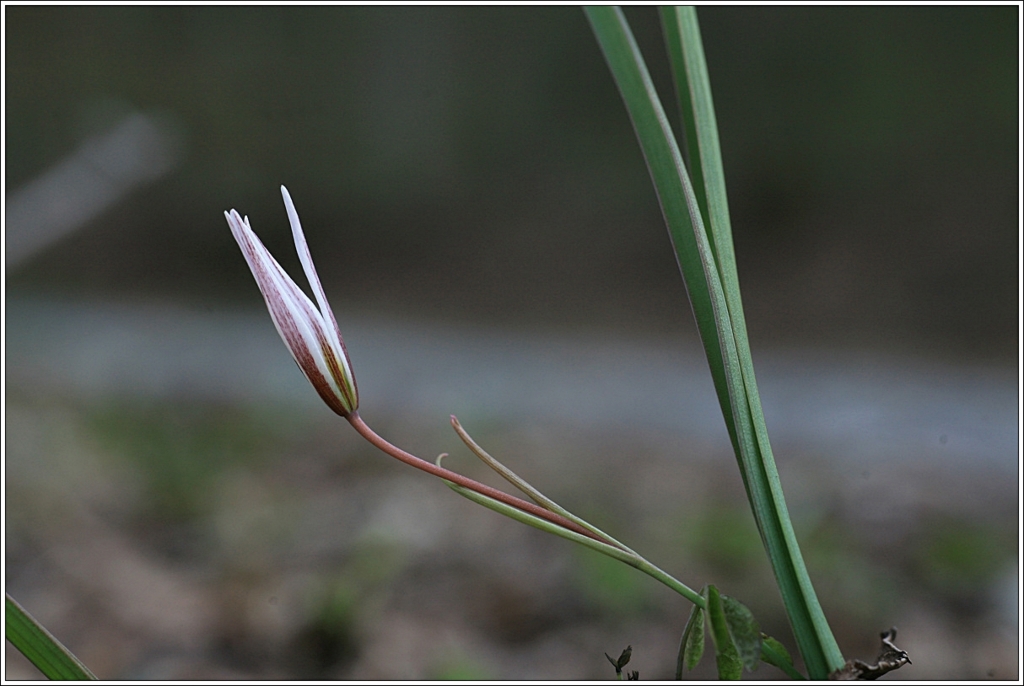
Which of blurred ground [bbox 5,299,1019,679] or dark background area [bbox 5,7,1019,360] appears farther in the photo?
dark background area [bbox 5,7,1019,360]

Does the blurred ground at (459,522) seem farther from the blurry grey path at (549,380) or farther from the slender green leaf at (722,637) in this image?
the slender green leaf at (722,637)

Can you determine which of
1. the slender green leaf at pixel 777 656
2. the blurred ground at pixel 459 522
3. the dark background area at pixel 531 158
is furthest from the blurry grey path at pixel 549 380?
the slender green leaf at pixel 777 656

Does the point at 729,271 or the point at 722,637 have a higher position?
the point at 729,271

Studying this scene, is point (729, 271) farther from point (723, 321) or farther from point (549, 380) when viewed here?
point (549, 380)

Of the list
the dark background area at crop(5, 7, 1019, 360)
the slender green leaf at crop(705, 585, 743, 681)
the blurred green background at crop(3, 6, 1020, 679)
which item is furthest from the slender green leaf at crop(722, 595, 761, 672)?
the dark background area at crop(5, 7, 1019, 360)

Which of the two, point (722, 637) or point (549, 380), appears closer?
point (722, 637)

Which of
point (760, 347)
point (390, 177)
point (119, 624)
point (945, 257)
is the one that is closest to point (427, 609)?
point (119, 624)

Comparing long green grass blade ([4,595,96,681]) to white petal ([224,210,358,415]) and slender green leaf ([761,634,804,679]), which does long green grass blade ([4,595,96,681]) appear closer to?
white petal ([224,210,358,415])

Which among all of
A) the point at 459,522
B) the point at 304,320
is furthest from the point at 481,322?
the point at 304,320

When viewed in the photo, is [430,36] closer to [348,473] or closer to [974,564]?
[348,473]
